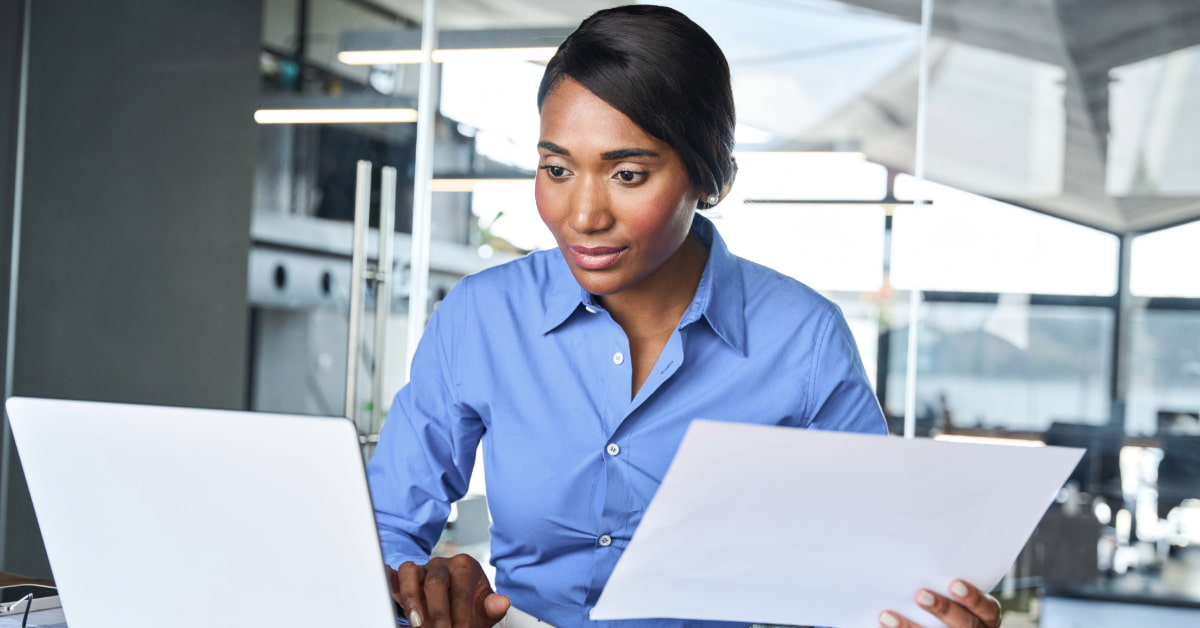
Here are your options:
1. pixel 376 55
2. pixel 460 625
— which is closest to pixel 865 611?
pixel 460 625

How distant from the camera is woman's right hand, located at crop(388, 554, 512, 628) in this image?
968 mm

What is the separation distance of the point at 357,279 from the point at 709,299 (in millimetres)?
2432

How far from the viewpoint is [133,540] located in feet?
2.75

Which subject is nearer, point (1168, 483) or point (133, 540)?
point (133, 540)

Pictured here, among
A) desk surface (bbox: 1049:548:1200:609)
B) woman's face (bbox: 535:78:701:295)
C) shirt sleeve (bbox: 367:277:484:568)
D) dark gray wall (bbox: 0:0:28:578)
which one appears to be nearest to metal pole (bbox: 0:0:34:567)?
dark gray wall (bbox: 0:0:28:578)

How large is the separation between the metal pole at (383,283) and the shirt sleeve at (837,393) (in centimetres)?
253

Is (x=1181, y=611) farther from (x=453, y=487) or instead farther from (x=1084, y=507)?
(x=453, y=487)

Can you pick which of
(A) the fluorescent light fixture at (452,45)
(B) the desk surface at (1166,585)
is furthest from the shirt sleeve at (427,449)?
(B) the desk surface at (1166,585)

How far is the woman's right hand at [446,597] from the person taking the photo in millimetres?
968

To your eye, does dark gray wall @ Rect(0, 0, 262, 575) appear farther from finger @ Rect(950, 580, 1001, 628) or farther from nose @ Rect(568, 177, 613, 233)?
finger @ Rect(950, 580, 1001, 628)

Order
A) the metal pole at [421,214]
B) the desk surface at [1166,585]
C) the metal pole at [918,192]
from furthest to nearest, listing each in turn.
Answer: the metal pole at [421,214], the metal pole at [918,192], the desk surface at [1166,585]

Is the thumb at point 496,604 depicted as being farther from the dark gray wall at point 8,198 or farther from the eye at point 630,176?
the dark gray wall at point 8,198

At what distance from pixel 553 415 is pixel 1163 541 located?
2.69 m

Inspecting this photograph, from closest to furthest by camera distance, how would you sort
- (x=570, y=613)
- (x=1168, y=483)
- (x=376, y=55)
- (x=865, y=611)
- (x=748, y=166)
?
1. (x=865, y=611)
2. (x=570, y=613)
3. (x=1168, y=483)
4. (x=748, y=166)
5. (x=376, y=55)
